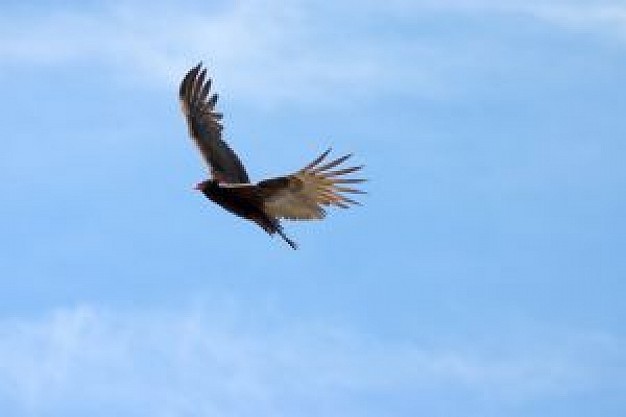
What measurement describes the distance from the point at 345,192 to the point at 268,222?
73.4 inches

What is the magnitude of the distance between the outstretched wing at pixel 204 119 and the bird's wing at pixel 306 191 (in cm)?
345

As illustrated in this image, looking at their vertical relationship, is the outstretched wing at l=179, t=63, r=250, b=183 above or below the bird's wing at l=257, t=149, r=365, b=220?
above

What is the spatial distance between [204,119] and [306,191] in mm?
5317

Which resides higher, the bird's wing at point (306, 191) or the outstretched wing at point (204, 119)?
the outstretched wing at point (204, 119)

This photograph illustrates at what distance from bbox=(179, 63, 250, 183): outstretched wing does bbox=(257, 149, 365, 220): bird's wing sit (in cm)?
345

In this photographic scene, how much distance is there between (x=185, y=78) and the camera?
30203 mm

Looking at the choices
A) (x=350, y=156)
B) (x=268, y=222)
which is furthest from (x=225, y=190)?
(x=350, y=156)

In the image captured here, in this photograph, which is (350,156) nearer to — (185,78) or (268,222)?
(268,222)

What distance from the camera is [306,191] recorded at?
25.5 m

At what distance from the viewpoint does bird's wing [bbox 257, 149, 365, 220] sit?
24969 mm

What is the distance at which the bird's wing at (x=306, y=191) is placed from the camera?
25.0 m

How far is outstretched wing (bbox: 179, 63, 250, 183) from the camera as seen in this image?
1163 inches

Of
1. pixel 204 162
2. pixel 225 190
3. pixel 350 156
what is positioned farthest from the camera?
pixel 204 162

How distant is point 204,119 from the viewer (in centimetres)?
3027
